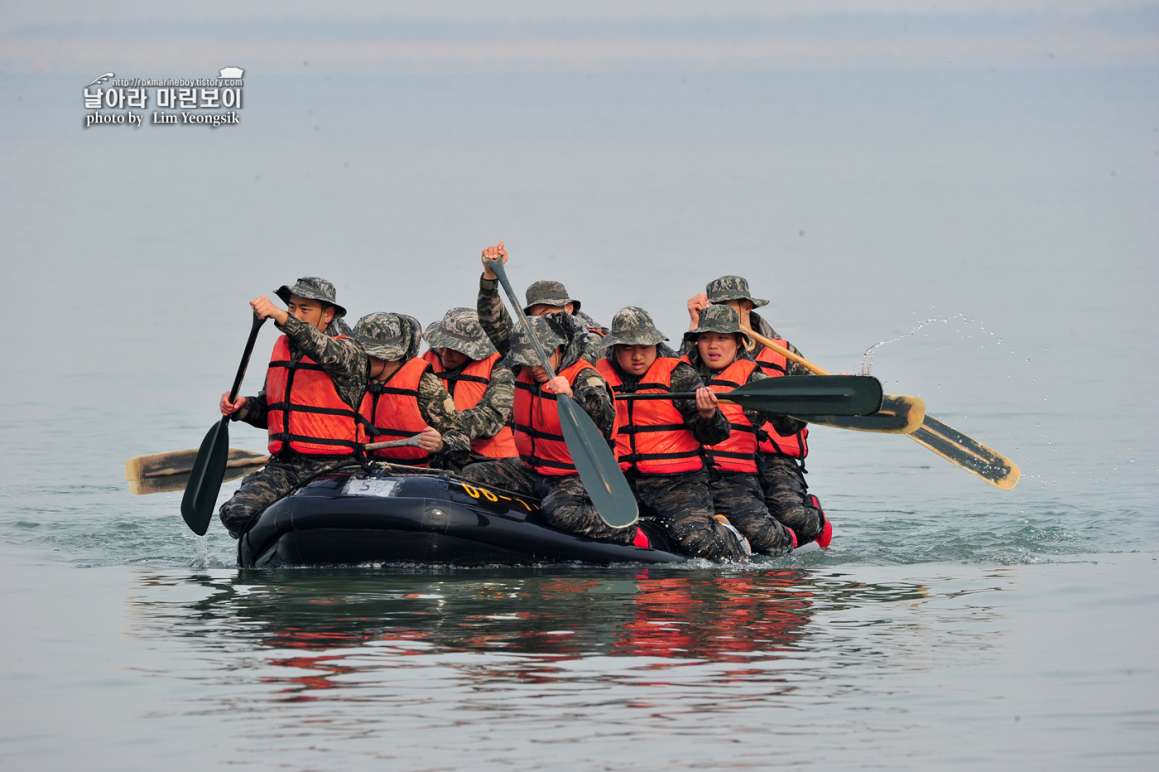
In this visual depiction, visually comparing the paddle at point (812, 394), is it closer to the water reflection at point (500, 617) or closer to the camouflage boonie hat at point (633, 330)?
the camouflage boonie hat at point (633, 330)

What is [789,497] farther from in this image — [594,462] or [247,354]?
[247,354]

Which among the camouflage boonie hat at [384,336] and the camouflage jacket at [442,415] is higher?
the camouflage boonie hat at [384,336]

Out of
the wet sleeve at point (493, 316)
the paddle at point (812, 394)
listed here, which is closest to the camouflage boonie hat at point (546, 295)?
the wet sleeve at point (493, 316)

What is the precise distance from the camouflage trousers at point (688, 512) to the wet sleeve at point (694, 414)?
1.21 feet

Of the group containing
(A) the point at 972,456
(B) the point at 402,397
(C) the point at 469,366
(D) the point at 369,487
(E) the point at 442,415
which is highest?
(C) the point at 469,366

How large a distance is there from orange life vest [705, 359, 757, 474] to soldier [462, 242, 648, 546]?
1015mm

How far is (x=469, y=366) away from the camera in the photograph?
1461cm

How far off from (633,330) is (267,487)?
8.25 ft

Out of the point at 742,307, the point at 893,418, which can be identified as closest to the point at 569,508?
the point at 742,307

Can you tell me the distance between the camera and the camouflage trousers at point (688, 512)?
1421 cm

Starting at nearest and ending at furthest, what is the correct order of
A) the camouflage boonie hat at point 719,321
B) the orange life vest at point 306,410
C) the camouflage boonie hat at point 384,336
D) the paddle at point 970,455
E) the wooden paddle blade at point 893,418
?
A: the camouflage boonie hat at point 384,336, the orange life vest at point 306,410, the camouflage boonie hat at point 719,321, the wooden paddle blade at point 893,418, the paddle at point 970,455

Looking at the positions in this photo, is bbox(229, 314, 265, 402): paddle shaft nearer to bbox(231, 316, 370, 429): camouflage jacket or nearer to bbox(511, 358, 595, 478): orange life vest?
bbox(231, 316, 370, 429): camouflage jacket

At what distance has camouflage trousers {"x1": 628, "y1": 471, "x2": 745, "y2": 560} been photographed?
46.6 ft

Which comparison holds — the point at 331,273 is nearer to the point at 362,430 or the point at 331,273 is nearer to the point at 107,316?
the point at 107,316
